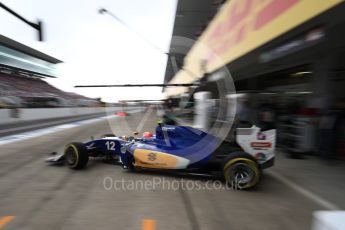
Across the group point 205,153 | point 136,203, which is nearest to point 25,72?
point 205,153

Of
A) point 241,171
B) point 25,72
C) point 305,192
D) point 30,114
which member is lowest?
point 305,192

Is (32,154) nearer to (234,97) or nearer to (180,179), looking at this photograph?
(180,179)

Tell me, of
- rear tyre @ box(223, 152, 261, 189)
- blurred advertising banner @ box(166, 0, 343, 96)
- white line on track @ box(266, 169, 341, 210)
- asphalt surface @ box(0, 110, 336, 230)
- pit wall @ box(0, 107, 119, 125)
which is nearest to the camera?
asphalt surface @ box(0, 110, 336, 230)

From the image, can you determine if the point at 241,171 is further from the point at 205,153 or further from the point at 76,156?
the point at 76,156

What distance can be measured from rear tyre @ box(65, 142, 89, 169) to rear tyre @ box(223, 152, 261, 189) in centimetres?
296

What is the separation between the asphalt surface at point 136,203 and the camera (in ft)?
12.7

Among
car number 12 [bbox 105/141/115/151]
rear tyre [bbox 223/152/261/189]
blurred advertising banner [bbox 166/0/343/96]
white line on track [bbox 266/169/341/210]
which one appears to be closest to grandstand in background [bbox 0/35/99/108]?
blurred advertising banner [bbox 166/0/343/96]

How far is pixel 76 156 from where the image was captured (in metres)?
6.44

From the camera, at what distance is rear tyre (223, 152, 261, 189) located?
5176 millimetres

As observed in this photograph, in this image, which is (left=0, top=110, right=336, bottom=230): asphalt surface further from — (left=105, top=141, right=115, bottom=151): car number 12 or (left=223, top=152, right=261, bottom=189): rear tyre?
(left=105, top=141, right=115, bottom=151): car number 12

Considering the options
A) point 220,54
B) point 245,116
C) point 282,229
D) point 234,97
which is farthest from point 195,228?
point 220,54

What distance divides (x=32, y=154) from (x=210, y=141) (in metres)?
5.06

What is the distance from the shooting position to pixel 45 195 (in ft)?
15.8

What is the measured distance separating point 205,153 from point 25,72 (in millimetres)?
61492
